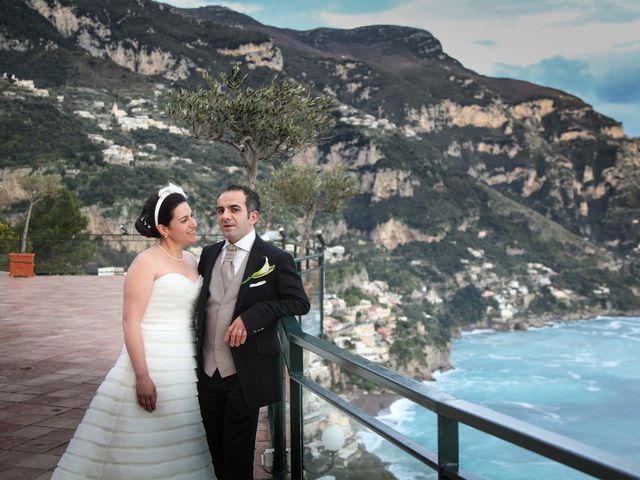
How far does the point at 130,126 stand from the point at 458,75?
111 metres

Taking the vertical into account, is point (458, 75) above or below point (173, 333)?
above

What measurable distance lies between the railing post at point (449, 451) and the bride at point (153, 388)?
1.28 m

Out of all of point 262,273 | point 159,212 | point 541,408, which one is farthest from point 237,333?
point 541,408

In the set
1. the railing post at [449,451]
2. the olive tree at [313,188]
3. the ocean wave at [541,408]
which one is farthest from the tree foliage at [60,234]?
the ocean wave at [541,408]

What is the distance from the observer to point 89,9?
8631cm

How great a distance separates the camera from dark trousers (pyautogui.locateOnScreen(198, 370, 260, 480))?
2.21 m

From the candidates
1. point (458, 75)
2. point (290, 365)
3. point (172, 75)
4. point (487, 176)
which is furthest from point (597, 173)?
→ point (290, 365)

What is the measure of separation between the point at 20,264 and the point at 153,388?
46.2 feet

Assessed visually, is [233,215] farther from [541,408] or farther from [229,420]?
[541,408]

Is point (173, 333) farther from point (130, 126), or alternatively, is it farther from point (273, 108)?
point (130, 126)

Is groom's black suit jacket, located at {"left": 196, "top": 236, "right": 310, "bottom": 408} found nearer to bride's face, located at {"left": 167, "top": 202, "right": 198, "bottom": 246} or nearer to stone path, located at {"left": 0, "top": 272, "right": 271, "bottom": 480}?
bride's face, located at {"left": 167, "top": 202, "right": 198, "bottom": 246}

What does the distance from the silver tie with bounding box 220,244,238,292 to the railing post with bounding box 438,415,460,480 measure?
125 centimetres

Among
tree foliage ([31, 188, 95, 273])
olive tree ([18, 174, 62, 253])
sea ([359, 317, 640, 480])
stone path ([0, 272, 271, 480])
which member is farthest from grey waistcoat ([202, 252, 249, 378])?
sea ([359, 317, 640, 480])

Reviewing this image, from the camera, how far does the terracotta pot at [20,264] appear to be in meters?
14.5
